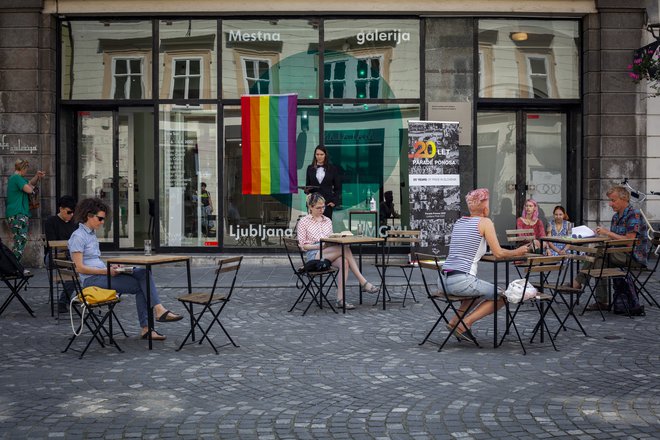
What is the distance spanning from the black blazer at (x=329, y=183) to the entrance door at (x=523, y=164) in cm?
326

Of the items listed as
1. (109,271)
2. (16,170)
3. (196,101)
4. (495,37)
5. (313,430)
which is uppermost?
(495,37)

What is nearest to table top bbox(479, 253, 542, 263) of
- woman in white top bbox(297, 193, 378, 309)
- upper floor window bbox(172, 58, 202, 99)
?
woman in white top bbox(297, 193, 378, 309)

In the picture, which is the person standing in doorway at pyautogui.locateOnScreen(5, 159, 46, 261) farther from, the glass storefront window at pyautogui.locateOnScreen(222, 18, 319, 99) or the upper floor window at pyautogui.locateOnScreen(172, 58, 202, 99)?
the glass storefront window at pyautogui.locateOnScreen(222, 18, 319, 99)

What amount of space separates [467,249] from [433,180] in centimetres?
689

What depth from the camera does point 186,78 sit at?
16.4 metres

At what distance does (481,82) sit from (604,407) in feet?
35.9

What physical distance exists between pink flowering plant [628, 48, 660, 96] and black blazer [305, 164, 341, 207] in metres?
5.28

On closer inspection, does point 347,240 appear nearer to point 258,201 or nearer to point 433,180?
point 433,180

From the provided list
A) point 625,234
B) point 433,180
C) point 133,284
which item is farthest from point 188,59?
point 625,234

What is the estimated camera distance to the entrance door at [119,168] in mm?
17016

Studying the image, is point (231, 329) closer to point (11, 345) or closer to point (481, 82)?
point (11, 345)

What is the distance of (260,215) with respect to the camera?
16.4 metres

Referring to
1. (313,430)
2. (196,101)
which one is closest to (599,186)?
(196,101)

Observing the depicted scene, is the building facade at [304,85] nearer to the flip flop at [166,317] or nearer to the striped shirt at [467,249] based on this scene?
the flip flop at [166,317]
